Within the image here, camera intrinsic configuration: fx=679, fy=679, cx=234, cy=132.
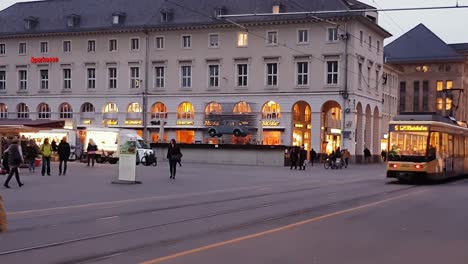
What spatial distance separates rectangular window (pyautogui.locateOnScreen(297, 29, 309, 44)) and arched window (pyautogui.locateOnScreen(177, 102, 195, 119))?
1387cm

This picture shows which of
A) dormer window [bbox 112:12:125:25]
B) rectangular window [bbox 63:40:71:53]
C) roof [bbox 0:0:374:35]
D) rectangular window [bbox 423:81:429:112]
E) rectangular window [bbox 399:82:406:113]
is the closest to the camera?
roof [bbox 0:0:374:35]

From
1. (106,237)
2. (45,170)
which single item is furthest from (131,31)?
(106,237)

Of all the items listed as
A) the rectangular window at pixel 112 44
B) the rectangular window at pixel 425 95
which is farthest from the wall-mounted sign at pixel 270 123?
the rectangular window at pixel 425 95

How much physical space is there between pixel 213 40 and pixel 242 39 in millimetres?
3285

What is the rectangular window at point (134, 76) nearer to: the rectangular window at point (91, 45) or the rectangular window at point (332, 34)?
the rectangular window at point (91, 45)

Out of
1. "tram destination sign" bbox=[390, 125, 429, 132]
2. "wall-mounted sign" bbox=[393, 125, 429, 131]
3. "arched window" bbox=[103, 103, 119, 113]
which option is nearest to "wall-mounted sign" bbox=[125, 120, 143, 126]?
"arched window" bbox=[103, 103, 119, 113]

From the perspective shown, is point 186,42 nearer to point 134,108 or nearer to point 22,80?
point 134,108

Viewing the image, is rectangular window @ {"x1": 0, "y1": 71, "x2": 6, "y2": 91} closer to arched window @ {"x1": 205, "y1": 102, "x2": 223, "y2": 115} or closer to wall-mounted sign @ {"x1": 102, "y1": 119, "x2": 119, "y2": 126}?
wall-mounted sign @ {"x1": 102, "y1": 119, "x2": 119, "y2": 126}

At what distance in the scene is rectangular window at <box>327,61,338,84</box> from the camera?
67500 millimetres

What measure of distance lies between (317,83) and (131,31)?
21.7 meters

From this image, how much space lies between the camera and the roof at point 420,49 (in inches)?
4808

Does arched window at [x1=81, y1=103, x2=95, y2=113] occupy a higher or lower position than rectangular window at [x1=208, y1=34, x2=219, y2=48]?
lower

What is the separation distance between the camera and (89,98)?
253 feet

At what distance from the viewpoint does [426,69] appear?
124938mm
